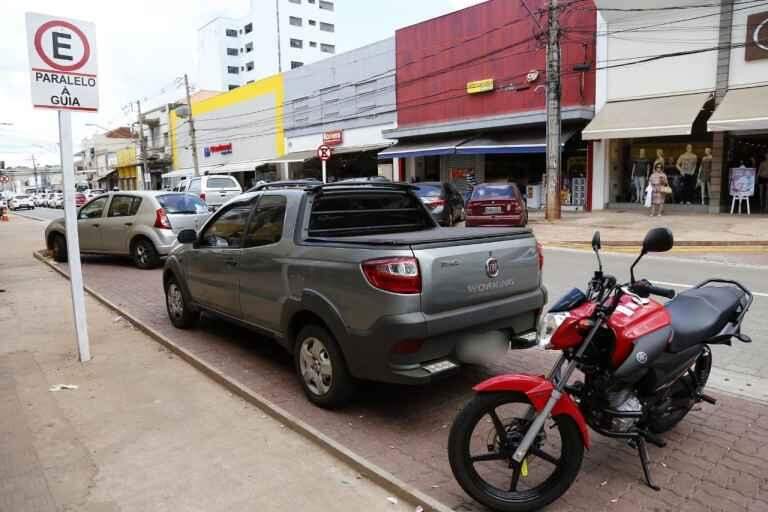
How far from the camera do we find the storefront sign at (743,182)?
17.2 metres

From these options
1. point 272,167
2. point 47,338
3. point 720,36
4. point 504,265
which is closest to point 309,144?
point 272,167

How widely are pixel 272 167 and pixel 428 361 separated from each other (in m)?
37.9

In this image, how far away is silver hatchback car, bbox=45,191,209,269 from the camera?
36.7 ft

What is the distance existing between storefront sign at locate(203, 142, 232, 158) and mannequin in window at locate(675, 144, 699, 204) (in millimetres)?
33669

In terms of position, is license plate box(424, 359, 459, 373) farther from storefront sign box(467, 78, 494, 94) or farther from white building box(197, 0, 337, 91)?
white building box(197, 0, 337, 91)

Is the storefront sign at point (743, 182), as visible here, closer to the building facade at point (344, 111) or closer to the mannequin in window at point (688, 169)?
the mannequin in window at point (688, 169)

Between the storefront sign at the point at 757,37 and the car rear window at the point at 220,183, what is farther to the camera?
the car rear window at the point at 220,183

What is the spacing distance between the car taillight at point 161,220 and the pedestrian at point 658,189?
14.1 metres

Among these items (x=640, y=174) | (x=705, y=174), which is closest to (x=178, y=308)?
(x=705, y=174)

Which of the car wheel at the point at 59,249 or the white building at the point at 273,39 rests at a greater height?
the white building at the point at 273,39

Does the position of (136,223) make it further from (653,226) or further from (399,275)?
(653,226)

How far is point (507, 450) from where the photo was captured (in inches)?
119

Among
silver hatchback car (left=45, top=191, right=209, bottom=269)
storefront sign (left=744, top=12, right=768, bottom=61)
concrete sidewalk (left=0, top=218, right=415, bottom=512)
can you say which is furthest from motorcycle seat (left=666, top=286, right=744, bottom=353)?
storefront sign (left=744, top=12, right=768, bottom=61)

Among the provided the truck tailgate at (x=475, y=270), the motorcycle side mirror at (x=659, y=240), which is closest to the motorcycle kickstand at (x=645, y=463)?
the motorcycle side mirror at (x=659, y=240)
